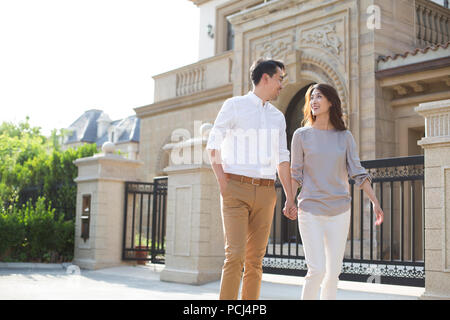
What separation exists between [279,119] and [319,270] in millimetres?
1206

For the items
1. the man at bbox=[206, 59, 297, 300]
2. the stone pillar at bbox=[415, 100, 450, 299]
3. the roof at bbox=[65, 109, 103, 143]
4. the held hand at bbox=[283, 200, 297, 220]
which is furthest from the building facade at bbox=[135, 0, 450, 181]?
the roof at bbox=[65, 109, 103, 143]

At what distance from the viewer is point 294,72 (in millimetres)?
12555

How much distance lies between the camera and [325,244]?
3742mm

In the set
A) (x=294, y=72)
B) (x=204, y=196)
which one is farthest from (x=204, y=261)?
(x=294, y=72)

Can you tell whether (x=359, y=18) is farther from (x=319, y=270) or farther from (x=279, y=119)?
(x=319, y=270)

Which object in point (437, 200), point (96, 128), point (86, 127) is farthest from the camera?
point (96, 128)

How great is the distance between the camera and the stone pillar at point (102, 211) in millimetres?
10539

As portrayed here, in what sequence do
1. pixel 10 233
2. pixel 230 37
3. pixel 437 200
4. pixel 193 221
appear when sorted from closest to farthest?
pixel 437 200
pixel 193 221
pixel 10 233
pixel 230 37

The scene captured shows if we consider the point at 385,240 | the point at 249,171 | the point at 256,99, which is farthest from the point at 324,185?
the point at 385,240

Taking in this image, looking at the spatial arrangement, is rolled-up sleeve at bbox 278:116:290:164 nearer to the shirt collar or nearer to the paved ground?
the shirt collar

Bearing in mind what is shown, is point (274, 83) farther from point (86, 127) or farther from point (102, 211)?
point (86, 127)

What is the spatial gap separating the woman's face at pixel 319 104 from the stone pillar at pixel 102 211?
7345 millimetres

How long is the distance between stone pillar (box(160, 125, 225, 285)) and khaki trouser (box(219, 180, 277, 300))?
436cm

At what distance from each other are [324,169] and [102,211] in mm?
7507
